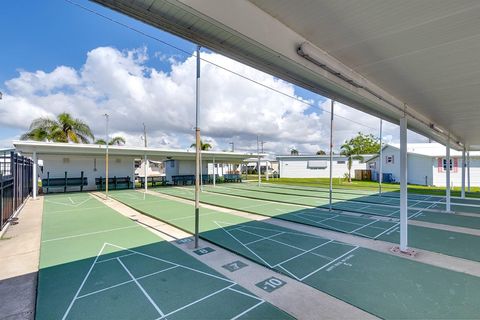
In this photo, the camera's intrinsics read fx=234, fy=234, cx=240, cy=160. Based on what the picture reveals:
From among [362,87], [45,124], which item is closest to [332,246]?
[362,87]

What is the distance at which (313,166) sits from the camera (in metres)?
37.2

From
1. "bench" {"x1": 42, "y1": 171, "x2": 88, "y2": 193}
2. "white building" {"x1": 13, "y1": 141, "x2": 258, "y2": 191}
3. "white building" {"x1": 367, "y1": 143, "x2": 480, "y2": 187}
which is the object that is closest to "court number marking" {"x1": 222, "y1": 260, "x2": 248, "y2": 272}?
"white building" {"x1": 13, "y1": 141, "x2": 258, "y2": 191}

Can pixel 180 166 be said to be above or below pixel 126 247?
above

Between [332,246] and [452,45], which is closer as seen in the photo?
[452,45]

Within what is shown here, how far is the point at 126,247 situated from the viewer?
6062 mm

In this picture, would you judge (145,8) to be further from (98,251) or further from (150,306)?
(98,251)

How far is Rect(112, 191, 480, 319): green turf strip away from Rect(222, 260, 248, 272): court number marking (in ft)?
1.03

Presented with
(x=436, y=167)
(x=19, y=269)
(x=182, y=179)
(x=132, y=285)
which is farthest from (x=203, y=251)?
(x=436, y=167)

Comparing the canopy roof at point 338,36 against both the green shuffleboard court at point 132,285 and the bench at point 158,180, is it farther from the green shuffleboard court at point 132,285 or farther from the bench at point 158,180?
the bench at point 158,180

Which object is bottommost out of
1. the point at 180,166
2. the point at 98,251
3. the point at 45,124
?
Answer: the point at 98,251

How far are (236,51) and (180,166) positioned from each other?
25549 mm

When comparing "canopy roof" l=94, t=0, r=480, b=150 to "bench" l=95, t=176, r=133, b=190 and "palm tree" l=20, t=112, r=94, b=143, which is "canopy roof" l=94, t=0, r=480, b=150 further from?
"palm tree" l=20, t=112, r=94, b=143

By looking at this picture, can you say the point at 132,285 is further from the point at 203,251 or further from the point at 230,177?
the point at 230,177

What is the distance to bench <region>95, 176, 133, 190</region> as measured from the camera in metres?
20.3
